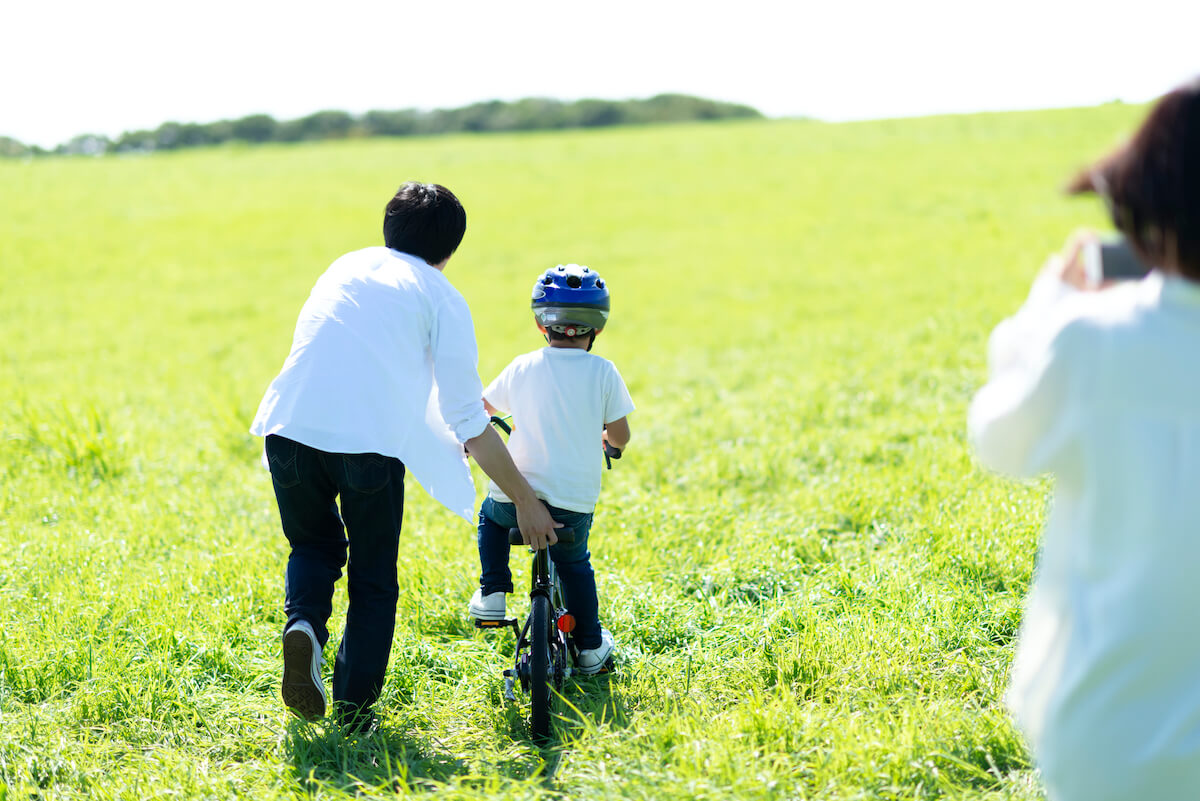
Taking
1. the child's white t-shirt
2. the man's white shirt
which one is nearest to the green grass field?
the child's white t-shirt

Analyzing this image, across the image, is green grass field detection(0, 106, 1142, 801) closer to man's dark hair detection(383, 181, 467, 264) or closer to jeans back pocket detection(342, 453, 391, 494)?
jeans back pocket detection(342, 453, 391, 494)

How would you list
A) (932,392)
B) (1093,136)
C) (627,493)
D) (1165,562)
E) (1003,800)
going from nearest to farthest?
(1165,562), (1003,800), (627,493), (932,392), (1093,136)

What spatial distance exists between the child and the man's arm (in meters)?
0.19

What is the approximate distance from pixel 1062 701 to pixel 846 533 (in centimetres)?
400

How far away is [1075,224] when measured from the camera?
1984 cm

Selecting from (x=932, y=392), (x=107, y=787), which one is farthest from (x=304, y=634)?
(x=932, y=392)

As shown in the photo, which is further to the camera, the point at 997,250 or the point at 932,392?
the point at 997,250

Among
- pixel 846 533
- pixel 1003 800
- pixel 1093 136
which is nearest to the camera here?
pixel 1003 800

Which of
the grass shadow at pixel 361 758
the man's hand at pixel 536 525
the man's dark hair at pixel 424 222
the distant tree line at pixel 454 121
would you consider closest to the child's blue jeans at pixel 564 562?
the man's hand at pixel 536 525

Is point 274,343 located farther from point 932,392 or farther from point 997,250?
point 997,250

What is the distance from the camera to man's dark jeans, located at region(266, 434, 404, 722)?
3.91 meters

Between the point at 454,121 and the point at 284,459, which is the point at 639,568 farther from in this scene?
the point at 454,121

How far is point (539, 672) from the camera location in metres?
3.88

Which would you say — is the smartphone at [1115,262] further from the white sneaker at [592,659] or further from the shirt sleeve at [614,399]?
the white sneaker at [592,659]
